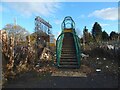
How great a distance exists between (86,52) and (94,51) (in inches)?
41.0

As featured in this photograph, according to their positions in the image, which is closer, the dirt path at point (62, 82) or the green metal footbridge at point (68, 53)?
the dirt path at point (62, 82)

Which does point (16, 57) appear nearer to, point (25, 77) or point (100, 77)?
point (25, 77)

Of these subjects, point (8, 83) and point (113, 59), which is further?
point (113, 59)

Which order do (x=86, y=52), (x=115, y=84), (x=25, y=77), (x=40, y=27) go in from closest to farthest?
(x=115, y=84), (x=25, y=77), (x=86, y=52), (x=40, y=27)

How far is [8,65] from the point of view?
24.8 ft

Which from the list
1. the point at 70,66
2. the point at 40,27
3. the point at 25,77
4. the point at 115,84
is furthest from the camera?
the point at 40,27

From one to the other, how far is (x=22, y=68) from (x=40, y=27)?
1120 inches

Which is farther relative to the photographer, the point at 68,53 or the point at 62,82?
the point at 68,53

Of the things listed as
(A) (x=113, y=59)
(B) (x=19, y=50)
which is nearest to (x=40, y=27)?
(A) (x=113, y=59)

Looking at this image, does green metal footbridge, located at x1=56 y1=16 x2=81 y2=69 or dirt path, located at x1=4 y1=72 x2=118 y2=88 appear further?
green metal footbridge, located at x1=56 y1=16 x2=81 y2=69

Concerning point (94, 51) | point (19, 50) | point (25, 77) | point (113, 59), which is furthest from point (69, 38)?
point (25, 77)

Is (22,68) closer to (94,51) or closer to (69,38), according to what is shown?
(69,38)

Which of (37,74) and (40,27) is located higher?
(40,27)

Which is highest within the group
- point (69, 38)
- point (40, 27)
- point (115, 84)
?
point (40, 27)
